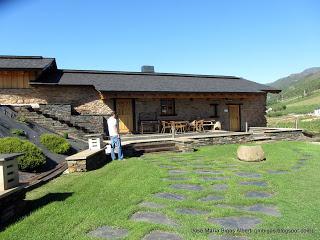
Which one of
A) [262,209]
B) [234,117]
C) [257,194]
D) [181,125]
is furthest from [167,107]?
[262,209]

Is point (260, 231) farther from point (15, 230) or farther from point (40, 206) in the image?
point (40, 206)

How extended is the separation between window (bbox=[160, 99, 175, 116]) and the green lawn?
10.9 metres

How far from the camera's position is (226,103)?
929 inches

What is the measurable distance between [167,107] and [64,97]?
665 centimetres

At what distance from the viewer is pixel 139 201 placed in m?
6.43

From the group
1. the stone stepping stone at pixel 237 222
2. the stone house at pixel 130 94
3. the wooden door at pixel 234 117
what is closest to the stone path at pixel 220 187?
the stone stepping stone at pixel 237 222

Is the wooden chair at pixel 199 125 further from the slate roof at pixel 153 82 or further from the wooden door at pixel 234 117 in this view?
the wooden door at pixel 234 117

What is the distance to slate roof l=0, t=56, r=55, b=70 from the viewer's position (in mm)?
18497

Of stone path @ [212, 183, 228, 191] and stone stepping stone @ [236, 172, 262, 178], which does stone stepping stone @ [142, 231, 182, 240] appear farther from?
stone stepping stone @ [236, 172, 262, 178]

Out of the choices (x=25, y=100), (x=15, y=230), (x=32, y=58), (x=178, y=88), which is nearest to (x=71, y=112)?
(x=25, y=100)

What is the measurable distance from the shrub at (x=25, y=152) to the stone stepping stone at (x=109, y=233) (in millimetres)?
4921

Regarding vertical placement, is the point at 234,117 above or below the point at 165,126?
above

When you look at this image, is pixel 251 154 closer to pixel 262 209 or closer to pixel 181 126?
pixel 262 209

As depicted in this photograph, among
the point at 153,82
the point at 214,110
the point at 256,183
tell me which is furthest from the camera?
the point at 214,110
